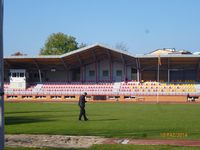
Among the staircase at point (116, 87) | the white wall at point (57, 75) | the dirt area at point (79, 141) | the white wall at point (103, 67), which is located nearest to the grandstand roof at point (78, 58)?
the white wall at point (103, 67)

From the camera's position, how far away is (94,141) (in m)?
14.5

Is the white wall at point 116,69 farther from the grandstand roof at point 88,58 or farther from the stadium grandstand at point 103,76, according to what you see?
the grandstand roof at point 88,58

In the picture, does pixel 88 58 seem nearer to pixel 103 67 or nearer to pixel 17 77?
pixel 103 67

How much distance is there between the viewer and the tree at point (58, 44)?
115 meters

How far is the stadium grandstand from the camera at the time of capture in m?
60.8

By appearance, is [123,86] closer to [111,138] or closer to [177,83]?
[177,83]

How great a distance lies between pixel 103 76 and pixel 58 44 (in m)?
49.3

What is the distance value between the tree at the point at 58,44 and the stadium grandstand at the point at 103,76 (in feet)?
147

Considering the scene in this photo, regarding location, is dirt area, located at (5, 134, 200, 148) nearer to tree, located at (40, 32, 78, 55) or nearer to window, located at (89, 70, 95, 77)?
window, located at (89, 70, 95, 77)

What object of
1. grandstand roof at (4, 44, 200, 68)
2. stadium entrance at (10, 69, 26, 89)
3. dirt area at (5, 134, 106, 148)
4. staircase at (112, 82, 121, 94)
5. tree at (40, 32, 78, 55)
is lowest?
dirt area at (5, 134, 106, 148)

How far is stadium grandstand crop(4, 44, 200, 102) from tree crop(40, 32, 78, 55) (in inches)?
1761

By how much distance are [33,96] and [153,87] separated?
19242 mm

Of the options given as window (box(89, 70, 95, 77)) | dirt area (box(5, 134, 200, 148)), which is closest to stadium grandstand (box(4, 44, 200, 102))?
window (box(89, 70, 95, 77))

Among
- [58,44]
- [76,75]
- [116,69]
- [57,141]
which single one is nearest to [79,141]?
[57,141]
